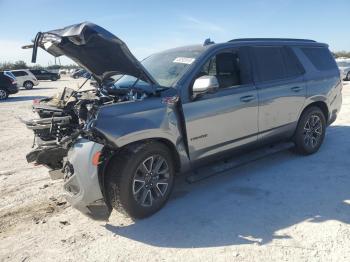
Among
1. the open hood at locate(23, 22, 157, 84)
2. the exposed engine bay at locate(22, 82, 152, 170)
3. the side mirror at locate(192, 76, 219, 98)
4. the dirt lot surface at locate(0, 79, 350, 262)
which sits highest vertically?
the open hood at locate(23, 22, 157, 84)

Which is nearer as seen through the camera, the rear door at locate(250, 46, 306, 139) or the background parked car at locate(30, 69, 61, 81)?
the rear door at locate(250, 46, 306, 139)

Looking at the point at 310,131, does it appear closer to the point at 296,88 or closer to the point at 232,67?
the point at 296,88

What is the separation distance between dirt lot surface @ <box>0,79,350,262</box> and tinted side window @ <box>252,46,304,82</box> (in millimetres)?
1450

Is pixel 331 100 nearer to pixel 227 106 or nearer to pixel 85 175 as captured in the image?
pixel 227 106

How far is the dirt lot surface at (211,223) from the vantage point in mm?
3572

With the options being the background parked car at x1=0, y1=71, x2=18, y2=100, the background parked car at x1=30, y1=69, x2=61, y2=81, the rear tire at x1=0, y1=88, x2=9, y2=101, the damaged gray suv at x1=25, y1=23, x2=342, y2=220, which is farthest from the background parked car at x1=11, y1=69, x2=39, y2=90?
the damaged gray suv at x1=25, y1=23, x2=342, y2=220

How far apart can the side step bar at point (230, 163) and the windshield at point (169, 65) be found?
1194 millimetres

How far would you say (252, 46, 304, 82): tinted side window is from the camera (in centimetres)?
545

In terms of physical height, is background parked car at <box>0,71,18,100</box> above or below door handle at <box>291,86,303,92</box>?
above

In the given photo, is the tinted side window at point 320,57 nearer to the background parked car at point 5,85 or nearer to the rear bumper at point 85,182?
the rear bumper at point 85,182

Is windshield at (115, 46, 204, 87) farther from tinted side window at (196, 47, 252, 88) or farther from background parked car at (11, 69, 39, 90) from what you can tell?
background parked car at (11, 69, 39, 90)

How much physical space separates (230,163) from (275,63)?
5.83 ft

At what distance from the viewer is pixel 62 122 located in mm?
4098

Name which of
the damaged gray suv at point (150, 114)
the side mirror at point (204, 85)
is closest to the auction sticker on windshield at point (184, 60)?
the damaged gray suv at point (150, 114)
